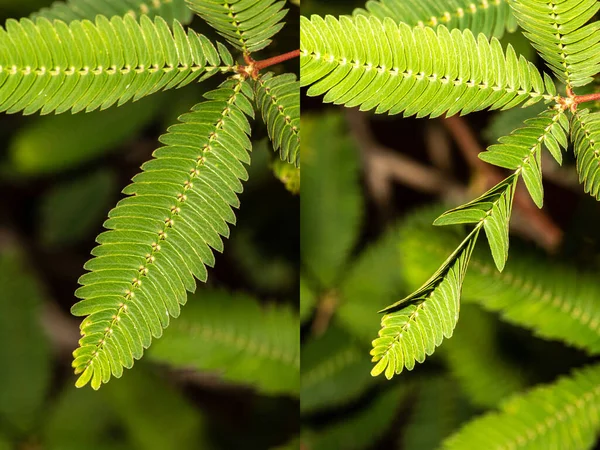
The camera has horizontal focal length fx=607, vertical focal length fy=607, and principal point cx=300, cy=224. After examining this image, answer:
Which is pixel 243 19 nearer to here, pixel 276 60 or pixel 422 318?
pixel 276 60

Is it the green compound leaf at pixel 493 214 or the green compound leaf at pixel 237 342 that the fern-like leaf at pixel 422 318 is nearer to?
the green compound leaf at pixel 493 214

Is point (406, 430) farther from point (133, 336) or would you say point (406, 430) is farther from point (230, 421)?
point (133, 336)

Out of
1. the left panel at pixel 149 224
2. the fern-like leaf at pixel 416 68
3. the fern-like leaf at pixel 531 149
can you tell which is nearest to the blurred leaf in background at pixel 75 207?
the left panel at pixel 149 224

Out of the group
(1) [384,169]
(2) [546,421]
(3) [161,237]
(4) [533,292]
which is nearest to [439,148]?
(1) [384,169]

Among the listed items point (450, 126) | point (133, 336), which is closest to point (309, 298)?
point (450, 126)

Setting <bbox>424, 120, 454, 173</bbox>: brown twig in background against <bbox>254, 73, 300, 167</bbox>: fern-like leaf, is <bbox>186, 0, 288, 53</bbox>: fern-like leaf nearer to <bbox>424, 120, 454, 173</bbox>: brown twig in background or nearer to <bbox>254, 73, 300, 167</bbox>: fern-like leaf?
<bbox>254, 73, 300, 167</bbox>: fern-like leaf

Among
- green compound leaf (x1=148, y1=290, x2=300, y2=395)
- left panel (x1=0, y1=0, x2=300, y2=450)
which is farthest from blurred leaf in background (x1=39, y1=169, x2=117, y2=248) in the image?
green compound leaf (x1=148, y1=290, x2=300, y2=395)

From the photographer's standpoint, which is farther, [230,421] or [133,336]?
[230,421]
